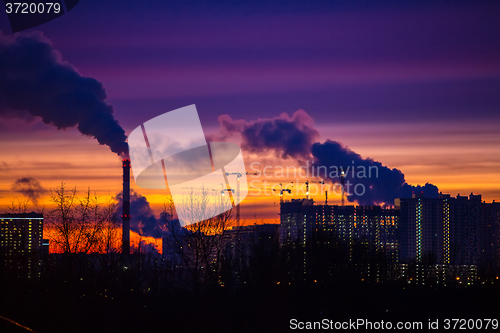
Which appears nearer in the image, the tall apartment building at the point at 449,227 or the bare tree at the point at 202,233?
the bare tree at the point at 202,233

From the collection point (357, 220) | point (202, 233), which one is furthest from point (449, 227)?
point (202, 233)

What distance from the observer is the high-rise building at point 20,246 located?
3002cm

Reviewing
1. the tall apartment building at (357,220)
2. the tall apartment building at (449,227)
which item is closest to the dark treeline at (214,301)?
the tall apartment building at (449,227)

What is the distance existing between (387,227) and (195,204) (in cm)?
6476

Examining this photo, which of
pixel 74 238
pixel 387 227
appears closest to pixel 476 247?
pixel 387 227

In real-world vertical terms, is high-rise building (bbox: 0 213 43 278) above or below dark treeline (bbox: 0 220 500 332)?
above

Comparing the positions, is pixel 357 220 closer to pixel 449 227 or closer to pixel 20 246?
pixel 449 227

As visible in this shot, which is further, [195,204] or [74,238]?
[195,204]

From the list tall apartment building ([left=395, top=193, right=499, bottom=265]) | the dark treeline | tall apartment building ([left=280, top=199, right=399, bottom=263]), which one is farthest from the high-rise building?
tall apartment building ([left=395, top=193, right=499, bottom=265])

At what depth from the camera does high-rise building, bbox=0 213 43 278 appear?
3002 cm

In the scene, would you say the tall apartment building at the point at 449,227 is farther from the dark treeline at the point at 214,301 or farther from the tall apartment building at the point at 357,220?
the dark treeline at the point at 214,301

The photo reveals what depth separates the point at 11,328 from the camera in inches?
578

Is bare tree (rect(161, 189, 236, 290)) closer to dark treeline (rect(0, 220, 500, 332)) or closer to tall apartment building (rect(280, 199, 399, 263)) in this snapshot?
dark treeline (rect(0, 220, 500, 332))

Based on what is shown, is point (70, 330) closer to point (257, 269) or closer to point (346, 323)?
point (346, 323)
